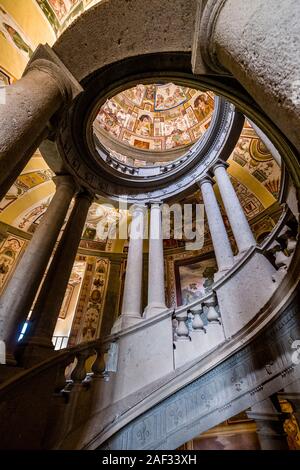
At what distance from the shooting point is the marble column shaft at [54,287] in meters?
3.58

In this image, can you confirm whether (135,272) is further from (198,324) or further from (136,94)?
(136,94)

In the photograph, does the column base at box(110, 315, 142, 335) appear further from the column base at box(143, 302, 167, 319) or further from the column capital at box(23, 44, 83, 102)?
the column capital at box(23, 44, 83, 102)

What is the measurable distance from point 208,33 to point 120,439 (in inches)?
151

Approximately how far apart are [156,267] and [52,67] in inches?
170

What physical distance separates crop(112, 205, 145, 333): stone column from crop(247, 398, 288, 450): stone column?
2.51 meters

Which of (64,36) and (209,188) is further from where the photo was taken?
(209,188)

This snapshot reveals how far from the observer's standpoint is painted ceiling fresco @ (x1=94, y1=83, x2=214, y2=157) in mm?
11453

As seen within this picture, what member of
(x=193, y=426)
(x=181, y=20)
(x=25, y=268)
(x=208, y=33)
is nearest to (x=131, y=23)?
(x=181, y=20)

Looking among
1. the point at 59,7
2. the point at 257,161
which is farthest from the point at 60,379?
the point at 257,161

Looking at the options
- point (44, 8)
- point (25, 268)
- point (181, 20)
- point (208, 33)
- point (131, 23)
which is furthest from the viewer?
point (44, 8)

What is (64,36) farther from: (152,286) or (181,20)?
(152,286)

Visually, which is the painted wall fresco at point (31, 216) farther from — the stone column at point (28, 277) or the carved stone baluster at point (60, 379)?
the carved stone baluster at point (60, 379)

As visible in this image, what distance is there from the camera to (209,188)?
6.26m

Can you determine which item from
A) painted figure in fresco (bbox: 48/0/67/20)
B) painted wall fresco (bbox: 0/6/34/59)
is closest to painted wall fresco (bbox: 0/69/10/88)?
painted wall fresco (bbox: 0/6/34/59)
